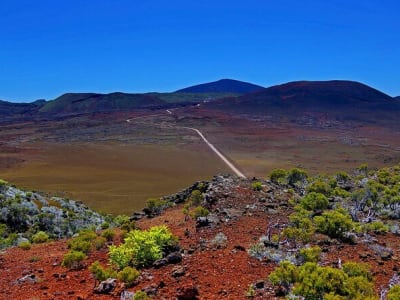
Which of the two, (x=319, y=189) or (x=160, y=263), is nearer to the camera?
(x=160, y=263)

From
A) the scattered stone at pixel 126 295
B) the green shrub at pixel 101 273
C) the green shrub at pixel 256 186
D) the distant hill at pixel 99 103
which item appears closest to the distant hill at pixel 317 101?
the distant hill at pixel 99 103

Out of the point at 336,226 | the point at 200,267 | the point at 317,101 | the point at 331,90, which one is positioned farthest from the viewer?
the point at 331,90

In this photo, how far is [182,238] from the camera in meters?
11.4

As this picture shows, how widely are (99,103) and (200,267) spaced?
167242mm

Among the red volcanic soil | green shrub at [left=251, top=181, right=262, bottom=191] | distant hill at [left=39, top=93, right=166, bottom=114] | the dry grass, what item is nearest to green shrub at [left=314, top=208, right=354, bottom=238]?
the red volcanic soil

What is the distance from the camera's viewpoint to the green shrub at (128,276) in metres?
8.08

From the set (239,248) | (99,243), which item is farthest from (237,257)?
(99,243)

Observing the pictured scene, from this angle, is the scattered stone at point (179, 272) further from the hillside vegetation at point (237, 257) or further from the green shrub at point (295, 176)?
the green shrub at point (295, 176)

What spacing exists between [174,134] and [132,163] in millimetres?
28272

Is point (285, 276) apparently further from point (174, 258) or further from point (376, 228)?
point (376, 228)

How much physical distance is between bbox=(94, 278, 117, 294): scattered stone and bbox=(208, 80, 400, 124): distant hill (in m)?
111

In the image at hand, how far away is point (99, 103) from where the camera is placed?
170m

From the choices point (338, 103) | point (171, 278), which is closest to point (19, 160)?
point (171, 278)

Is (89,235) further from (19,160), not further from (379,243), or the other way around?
(19,160)
